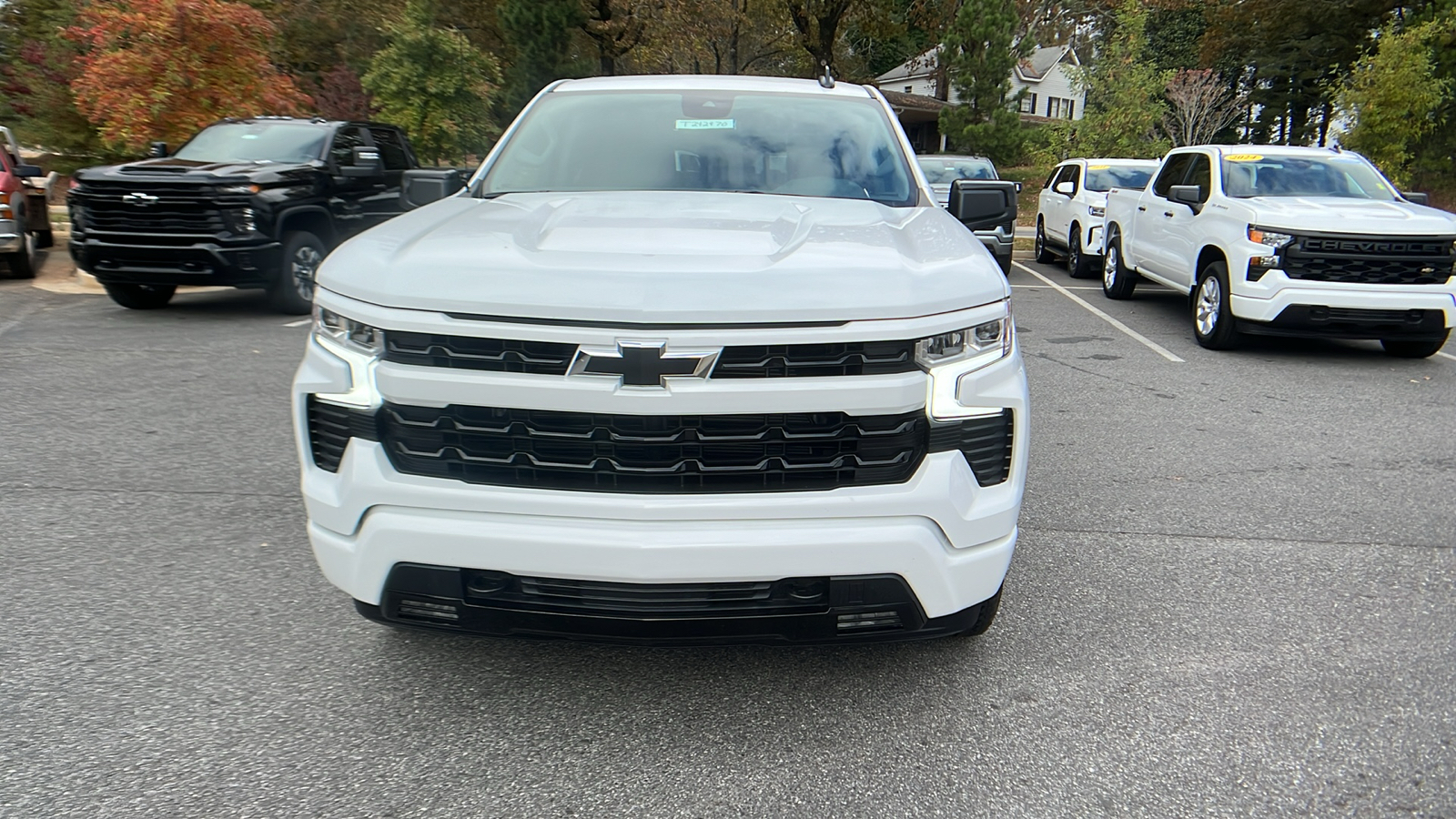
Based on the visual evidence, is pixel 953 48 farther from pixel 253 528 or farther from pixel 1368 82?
pixel 253 528

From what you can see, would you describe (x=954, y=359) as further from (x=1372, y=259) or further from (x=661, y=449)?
(x=1372, y=259)

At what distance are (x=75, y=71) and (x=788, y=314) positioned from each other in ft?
76.6

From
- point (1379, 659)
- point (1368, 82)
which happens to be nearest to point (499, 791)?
point (1379, 659)

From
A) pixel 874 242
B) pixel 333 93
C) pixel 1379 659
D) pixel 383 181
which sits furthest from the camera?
pixel 333 93

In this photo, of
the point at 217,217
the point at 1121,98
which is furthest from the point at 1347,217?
the point at 1121,98

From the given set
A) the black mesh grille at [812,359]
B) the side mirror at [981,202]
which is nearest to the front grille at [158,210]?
the side mirror at [981,202]

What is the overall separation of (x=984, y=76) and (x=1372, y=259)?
24.3 m

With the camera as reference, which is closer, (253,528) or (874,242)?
(874,242)

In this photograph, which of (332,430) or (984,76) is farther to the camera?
(984,76)

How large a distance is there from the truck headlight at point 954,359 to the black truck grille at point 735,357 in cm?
6

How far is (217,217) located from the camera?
29.7 ft

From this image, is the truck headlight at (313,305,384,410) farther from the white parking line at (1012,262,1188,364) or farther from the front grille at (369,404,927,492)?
the white parking line at (1012,262,1188,364)

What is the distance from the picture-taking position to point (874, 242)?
2924 millimetres

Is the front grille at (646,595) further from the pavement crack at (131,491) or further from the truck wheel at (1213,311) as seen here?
the truck wheel at (1213,311)
